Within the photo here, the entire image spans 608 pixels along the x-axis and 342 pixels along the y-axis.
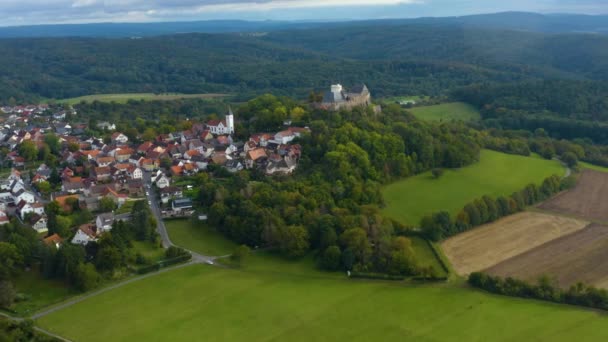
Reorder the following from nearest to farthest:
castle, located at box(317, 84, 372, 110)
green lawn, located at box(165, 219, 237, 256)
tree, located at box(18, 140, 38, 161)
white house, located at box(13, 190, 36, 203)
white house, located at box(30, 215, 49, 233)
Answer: green lawn, located at box(165, 219, 237, 256) < white house, located at box(30, 215, 49, 233) < white house, located at box(13, 190, 36, 203) < tree, located at box(18, 140, 38, 161) < castle, located at box(317, 84, 372, 110)

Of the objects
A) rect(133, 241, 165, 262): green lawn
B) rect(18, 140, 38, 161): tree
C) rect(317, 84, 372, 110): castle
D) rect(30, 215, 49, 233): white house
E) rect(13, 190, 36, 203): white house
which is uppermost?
rect(317, 84, 372, 110): castle

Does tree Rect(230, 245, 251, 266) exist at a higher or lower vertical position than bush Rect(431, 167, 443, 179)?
lower

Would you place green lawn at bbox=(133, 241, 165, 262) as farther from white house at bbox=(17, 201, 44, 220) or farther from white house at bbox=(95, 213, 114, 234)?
white house at bbox=(17, 201, 44, 220)

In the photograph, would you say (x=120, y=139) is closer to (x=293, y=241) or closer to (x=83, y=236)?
(x=83, y=236)

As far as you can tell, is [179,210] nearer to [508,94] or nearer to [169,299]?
[169,299]

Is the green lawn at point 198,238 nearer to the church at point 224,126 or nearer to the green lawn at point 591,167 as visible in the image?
the church at point 224,126

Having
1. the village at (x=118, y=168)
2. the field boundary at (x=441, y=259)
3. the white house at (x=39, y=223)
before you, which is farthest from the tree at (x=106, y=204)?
the field boundary at (x=441, y=259)

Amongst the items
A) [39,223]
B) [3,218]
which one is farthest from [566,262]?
[3,218]

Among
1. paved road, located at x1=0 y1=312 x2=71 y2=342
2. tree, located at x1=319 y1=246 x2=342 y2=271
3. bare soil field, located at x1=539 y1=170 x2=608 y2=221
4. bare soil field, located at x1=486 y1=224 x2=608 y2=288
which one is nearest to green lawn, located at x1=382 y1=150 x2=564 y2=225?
bare soil field, located at x1=539 y1=170 x2=608 y2=221
